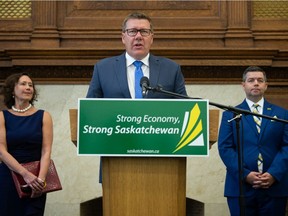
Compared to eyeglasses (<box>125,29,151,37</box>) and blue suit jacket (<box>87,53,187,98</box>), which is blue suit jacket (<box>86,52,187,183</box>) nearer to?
blue suit jacket (<box>87,53,187,98</box>)

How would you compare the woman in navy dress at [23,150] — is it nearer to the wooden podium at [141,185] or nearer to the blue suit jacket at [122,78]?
the blue suit jacket at [122,78]

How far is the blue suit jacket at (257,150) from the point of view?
411cm

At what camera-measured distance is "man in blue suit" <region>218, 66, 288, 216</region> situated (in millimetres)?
4078

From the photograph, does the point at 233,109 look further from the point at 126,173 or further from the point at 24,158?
the point at 24,158

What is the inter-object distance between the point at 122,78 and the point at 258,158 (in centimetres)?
126

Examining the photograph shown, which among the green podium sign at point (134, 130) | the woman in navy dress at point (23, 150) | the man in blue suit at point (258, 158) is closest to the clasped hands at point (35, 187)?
the woman in navy dress at point (23, 150)

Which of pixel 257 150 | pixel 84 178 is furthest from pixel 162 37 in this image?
pixel 257 150

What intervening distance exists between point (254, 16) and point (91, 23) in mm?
1621

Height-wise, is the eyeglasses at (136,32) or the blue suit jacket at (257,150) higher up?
the eyeglasses at (136,32)

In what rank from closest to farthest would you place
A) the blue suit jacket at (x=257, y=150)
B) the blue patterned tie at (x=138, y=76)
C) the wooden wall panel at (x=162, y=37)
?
the blue patterned tie at (x=138, y=76), the blue suit jacket at (x=257, y=150), the wooden wall panel at (x=162, y=37)

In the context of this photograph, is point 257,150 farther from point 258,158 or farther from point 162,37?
point 162,37

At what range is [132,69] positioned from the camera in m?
3.53

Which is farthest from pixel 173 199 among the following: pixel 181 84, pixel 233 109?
pixel 181 84

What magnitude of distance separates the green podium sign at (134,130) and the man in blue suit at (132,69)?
45 cm
